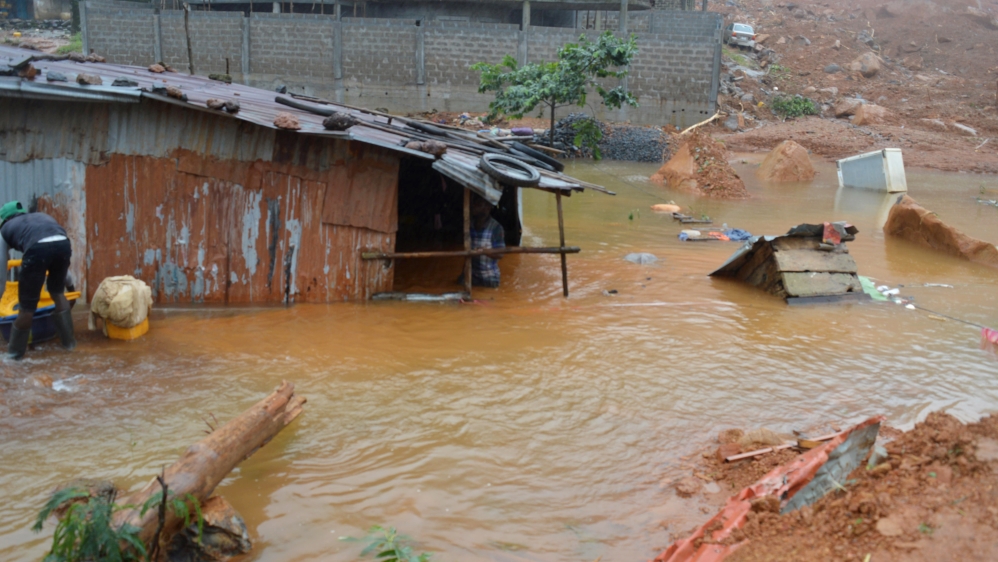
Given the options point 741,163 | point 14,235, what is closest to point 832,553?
point 14,235

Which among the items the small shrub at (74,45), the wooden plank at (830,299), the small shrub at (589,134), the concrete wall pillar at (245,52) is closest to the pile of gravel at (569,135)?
the small shrub at (589,134)

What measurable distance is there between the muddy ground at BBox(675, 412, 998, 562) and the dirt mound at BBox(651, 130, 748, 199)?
13193 mm

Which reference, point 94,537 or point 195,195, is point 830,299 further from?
point 94,537

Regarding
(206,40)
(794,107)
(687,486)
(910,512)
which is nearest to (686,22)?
(794,107)

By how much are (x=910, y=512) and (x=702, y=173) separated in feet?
48.5

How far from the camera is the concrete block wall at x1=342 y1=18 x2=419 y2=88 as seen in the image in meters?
24.7

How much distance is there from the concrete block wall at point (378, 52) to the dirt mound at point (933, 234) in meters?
16.4

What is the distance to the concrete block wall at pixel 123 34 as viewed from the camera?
25203 mm

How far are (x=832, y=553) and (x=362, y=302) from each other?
5.80 meters

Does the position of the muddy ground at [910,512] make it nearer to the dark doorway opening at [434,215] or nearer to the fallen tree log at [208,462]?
the fallen tree log at [208,462]

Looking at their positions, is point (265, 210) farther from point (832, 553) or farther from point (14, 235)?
point (832, 553)

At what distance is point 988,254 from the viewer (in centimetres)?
1140

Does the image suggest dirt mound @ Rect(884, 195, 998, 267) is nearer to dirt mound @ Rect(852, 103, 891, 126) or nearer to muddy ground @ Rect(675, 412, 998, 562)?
muddy ground @ Rect(675, 412, 998, 562)

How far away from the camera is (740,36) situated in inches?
1374
